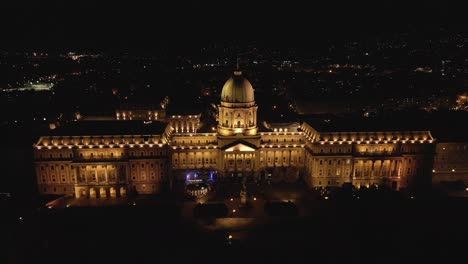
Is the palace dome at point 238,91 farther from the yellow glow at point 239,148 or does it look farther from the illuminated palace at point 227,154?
the yellow glow at point 239,148

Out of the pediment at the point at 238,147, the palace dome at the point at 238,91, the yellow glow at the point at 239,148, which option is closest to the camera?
the pediment at the point at 238,147

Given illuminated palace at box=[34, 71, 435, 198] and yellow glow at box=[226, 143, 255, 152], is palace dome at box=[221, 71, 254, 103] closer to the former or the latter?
illuminated palace at box=[34, 71, 435, 198]

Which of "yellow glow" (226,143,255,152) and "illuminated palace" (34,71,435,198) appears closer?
"illuminated palace" (34,71,435,198)

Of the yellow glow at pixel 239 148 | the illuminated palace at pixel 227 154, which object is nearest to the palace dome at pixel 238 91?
the illuminated palace at pixel 227 154

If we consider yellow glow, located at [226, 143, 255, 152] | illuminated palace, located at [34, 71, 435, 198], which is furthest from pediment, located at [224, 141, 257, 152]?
illuminated palace, located at [34, 71, 435, 198]

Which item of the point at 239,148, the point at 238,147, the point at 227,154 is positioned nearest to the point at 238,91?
the point at 238,147

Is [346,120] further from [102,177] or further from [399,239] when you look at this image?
[102,177]

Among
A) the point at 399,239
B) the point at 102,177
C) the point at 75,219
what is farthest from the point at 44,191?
the point at 399,239

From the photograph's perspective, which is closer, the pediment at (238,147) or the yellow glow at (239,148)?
the pediment at (238,147)
